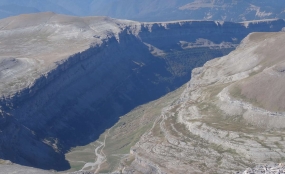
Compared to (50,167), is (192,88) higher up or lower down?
higher up

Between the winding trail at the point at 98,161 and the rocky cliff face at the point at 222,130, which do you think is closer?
the rocky cliff face at the point at 222,130

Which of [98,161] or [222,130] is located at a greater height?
[222,130]

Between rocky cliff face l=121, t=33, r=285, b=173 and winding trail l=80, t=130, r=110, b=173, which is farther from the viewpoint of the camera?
winding trail l=80, t=130, r=110, b=173

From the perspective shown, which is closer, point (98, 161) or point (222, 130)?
point (222, 130)

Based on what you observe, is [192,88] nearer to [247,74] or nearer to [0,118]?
[247,74]

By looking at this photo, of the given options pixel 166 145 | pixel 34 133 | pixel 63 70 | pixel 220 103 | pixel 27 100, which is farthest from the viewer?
pixel 63 70

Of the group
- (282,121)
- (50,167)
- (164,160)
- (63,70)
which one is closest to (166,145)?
(164,160)

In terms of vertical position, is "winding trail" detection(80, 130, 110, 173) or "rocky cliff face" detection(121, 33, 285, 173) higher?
"rocky cliff face" detection(121, 33, 285, 173)

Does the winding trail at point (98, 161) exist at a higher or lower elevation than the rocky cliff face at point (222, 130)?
lower
